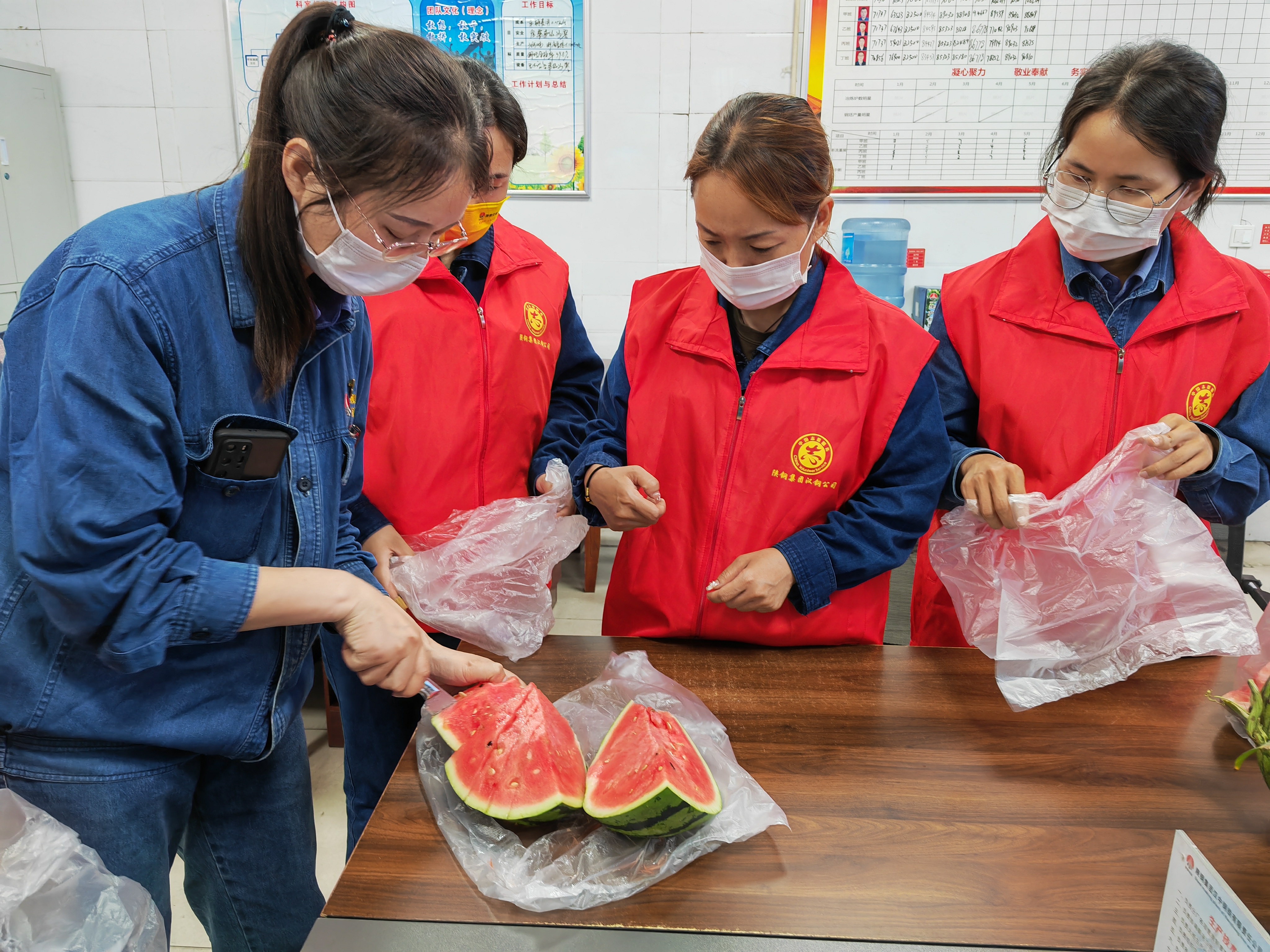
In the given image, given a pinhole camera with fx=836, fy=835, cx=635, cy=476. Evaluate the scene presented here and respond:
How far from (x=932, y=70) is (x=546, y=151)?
163cm

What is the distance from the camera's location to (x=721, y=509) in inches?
54.6

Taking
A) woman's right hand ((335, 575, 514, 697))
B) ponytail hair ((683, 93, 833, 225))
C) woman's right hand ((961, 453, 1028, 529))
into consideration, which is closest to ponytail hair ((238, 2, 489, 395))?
woman's right hand ((335, 575, 514, 697))

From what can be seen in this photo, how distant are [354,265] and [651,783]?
66 centimetres

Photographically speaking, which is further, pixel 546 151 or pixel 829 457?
pixel 546 151

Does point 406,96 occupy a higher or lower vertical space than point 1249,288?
higher

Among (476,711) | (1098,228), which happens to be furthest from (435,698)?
→ (1098,228)

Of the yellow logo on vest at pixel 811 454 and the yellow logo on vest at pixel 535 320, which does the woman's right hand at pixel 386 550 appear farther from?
the yellow logo on vest at pixel 811 454

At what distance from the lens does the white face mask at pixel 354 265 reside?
92 centimetres

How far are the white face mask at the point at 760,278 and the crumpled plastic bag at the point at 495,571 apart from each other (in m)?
0.45

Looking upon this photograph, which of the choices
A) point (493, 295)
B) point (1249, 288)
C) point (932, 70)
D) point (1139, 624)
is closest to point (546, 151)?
point (932, 70)

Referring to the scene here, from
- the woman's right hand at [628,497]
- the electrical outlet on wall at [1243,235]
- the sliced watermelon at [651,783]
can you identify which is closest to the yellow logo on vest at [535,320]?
the woman's right hand at [628,497]

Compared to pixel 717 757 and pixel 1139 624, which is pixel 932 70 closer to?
pixel 1139 624

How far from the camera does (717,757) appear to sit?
1.02m

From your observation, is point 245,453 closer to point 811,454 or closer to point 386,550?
point 386,550
